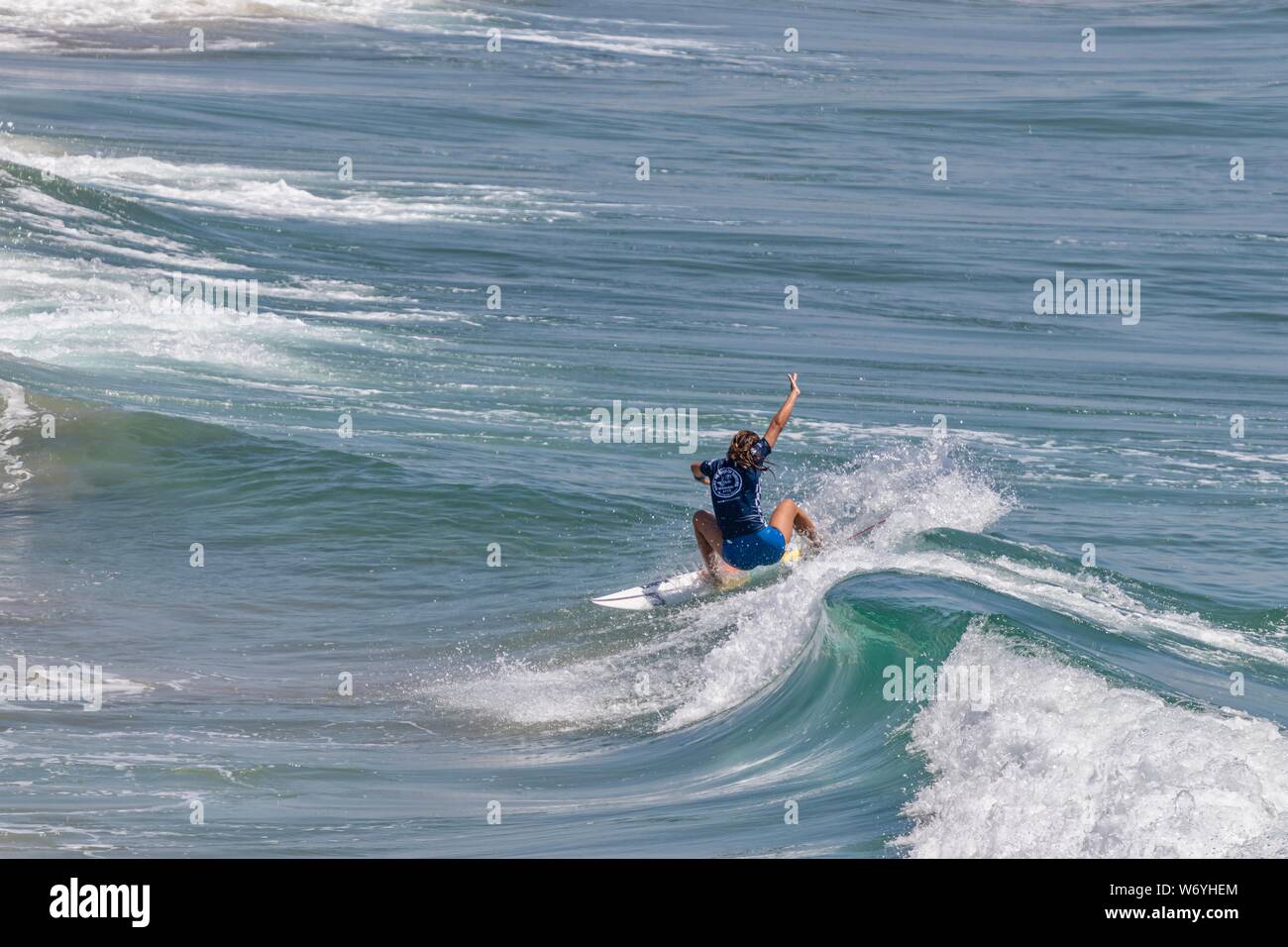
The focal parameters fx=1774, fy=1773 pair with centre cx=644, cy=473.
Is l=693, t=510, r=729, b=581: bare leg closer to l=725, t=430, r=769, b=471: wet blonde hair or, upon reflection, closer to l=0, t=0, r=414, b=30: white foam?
l=725, t=430, r=769, b=471: wet blonde hair

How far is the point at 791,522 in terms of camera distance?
1468cm

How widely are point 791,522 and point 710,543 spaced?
2.36 ft

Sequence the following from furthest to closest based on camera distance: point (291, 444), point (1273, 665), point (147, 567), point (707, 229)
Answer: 1. point (707, 229)
2. point (291, 444)
3. point (147, 567)
4. point (1273, 665)

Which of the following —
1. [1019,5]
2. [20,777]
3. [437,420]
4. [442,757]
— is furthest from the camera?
[1019,5]

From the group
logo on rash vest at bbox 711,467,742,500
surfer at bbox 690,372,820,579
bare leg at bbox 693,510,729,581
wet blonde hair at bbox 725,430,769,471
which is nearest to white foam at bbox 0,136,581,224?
bare leg at bbox 693,510,729,581

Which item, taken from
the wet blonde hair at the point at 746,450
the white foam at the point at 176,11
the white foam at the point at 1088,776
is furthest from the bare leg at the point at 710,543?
the white foam at the point at 176,11

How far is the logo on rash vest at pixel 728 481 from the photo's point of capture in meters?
13.9

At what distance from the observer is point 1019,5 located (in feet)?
211

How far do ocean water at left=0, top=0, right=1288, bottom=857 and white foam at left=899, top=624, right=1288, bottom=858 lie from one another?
33 mm

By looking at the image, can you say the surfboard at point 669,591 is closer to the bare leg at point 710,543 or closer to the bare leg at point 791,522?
the bare leg at point 710,543

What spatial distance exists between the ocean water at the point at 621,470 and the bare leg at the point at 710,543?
32cm

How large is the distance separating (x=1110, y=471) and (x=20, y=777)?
13094mm
